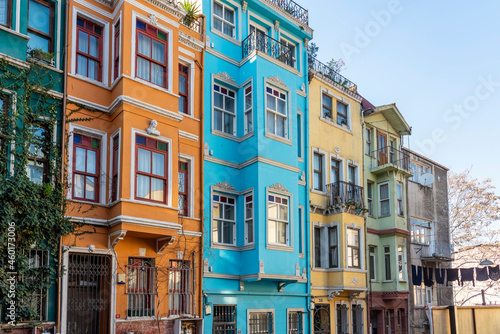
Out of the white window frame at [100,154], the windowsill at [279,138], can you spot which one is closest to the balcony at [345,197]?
the windowsill at [279,138]

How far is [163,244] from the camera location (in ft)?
49.7

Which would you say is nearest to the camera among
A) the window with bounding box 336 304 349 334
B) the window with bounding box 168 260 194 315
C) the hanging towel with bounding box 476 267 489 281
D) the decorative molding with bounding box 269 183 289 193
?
the window with bounding box 168 260 194 315

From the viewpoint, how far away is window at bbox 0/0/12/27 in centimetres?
1348

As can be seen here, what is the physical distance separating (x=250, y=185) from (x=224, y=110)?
2881 millimetres

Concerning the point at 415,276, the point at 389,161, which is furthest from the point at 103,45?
the point at 415,276

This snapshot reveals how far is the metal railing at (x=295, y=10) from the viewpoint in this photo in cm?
2211

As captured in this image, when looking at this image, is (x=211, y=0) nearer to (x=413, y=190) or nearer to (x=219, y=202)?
(x=219, y=202)

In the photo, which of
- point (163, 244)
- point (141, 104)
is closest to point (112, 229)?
point (163, 244)

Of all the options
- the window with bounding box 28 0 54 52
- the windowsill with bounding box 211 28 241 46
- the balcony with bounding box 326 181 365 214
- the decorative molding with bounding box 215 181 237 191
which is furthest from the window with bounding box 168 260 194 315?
the windowsill with bounding box 211 28 241 46

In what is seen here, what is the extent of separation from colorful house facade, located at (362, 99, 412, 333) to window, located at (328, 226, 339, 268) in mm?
3041

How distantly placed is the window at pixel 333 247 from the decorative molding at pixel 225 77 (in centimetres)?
723

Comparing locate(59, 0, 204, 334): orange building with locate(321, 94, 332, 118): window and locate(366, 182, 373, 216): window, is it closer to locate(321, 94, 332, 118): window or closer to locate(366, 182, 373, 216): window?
locate(321, 94, 332, 118): window

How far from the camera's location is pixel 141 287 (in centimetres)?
1507

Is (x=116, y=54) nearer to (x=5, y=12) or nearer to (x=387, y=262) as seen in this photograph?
(x=5, y=12)
